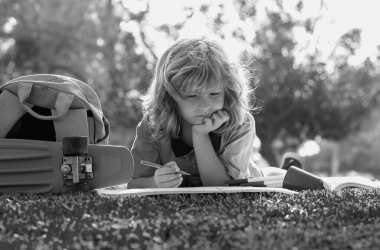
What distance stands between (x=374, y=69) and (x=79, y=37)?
1236 cm

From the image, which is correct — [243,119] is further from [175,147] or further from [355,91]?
[355,91]

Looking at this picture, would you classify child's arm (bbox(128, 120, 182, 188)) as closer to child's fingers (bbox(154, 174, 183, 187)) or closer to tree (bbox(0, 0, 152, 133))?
child's fingers (bbox(154, 174, 183, 187))

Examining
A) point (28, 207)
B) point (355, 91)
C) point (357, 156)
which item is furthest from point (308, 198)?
point (357, 156)

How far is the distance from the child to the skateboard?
0.72ft

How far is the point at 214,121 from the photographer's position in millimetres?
3193

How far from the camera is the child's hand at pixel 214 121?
10.4 feet

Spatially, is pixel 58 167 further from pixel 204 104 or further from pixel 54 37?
pixel 54 37

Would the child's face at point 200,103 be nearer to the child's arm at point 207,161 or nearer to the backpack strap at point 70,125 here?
the child's arm at point 207,161

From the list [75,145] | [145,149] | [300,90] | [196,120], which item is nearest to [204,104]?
[196,120]

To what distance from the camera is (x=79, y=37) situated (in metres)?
21.2

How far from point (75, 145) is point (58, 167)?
196 millimetres

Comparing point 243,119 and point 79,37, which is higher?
point 79,37

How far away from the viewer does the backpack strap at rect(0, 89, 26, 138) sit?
3.12 meters

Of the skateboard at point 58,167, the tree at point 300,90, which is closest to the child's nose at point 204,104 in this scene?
the skateboard at point 58,167
